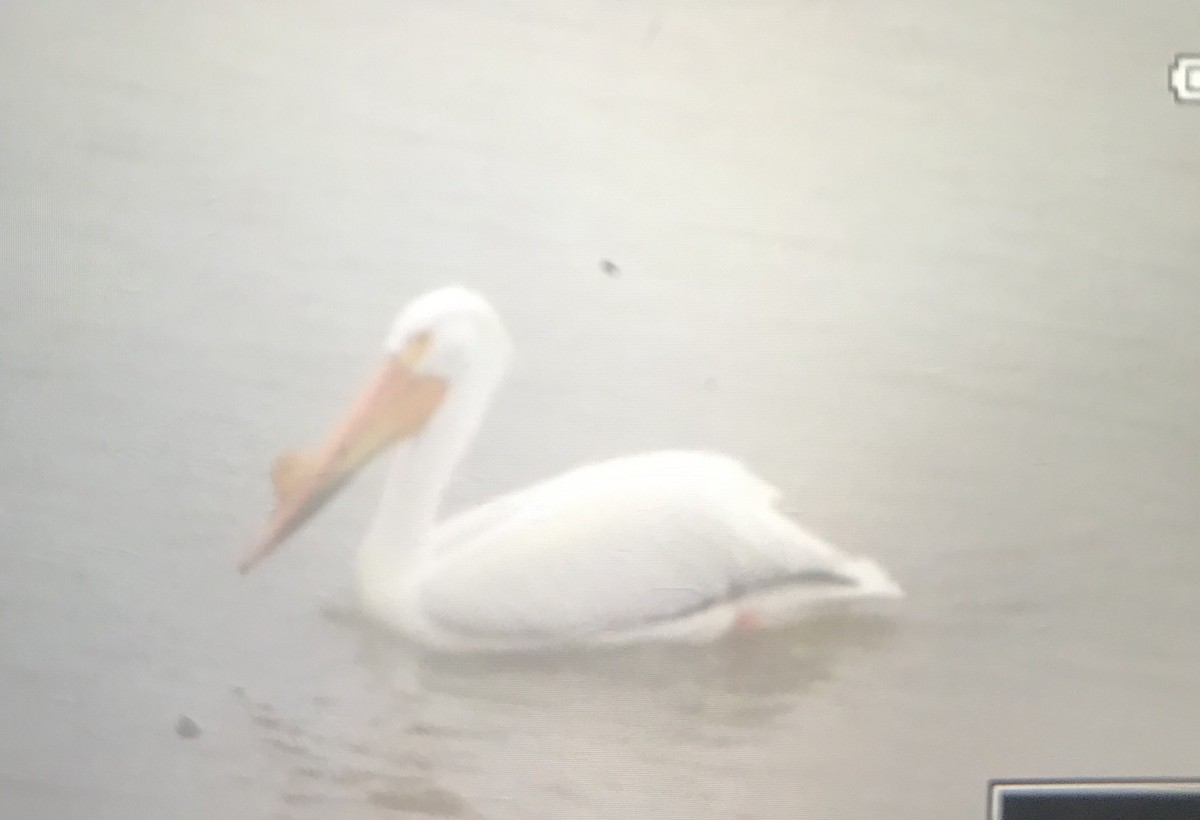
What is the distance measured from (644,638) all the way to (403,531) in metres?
0.28

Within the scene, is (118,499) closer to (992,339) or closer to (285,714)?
(285,714)

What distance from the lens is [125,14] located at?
1038mm

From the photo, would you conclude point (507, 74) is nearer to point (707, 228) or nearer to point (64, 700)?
point (707, 228)

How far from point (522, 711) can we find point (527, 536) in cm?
19

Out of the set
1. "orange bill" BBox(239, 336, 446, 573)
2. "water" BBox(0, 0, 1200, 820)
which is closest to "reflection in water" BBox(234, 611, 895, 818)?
"water" BBox(0, 0, 1200, 820)

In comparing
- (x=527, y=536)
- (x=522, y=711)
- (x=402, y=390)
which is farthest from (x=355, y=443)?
(x=522, y=711)

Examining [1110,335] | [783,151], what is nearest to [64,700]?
[783,151]

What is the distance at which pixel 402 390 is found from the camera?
107 cm

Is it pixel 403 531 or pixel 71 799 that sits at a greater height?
pixel 403 531

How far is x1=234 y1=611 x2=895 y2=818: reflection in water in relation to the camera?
3.51 ft

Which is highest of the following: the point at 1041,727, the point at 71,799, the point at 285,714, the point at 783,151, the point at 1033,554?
the point at 783,151
